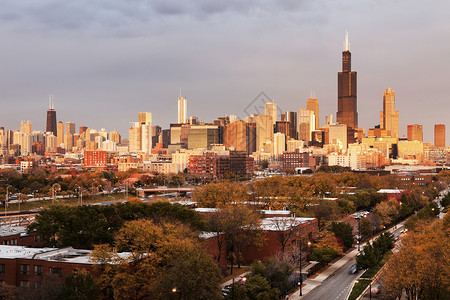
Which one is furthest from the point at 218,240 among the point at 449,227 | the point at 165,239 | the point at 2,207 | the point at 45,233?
the point at 2,207

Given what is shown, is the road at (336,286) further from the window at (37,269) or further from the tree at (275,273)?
the window at (37,269)

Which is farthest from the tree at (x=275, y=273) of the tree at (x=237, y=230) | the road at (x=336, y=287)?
the tree at (x=237, y=230)

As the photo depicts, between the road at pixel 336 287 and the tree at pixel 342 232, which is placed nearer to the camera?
the road at pixel 336 287

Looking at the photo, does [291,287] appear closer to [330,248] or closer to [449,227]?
[330,248]

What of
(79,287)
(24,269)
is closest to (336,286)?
(79,287)

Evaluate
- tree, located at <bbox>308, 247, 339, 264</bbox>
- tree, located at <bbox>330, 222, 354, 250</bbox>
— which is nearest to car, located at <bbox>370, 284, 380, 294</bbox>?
tree, located at <bbox>308, 247, 339, 264</bbox>

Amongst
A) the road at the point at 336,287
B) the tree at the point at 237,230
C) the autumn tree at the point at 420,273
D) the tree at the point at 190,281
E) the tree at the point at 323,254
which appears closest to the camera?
the tree at the point at 190,281

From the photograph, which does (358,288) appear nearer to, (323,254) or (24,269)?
(323,254)

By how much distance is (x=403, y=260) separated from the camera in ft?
142

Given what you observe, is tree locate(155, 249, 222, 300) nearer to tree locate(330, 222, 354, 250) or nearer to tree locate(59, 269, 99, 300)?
tree locate(59, 269, 99, 300)

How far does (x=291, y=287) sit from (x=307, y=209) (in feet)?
125

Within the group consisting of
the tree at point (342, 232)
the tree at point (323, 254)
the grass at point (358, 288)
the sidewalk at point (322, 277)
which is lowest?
the sidewalk at point (322, 277)

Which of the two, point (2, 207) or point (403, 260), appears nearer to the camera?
point (403, 260)

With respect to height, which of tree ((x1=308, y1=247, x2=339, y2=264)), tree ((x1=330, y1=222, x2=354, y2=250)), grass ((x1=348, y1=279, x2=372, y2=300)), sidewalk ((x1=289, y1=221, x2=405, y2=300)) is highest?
tree ((x1=330, y1=222, x2=354, y2=250))
